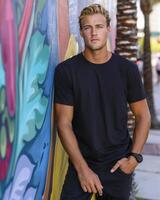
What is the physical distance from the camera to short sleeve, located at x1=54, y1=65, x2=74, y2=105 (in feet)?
10.0

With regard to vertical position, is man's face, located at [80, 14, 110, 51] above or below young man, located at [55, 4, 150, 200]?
above

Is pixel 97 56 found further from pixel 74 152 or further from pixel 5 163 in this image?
pixel 5 163

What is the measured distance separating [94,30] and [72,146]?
70cm

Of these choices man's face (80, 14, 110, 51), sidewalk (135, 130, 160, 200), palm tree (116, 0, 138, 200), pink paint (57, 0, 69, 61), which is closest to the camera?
man's face (80, 14, 110, 51)

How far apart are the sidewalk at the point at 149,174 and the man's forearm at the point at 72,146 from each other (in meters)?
3.34

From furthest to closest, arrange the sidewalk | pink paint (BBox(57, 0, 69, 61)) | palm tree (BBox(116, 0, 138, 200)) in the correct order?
1. the sidewalk
2. palm tree (BBox(116, 0, 138, 200))
3. pink paint (BBox(57, 0, 69, 61))

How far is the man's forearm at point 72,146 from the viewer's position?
304 centimetres

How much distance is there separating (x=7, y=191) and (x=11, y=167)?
12 cm

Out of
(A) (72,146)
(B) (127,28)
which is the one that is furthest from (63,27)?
(B) (127,28)

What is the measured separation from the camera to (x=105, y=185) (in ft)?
10.4

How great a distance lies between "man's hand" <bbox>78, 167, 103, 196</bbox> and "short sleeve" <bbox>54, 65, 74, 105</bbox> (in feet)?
1.39

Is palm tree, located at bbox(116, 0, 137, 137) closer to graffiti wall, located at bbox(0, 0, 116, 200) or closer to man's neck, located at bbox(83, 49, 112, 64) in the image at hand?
graffiti wall, located at bbox(0, 0, 116, 200)

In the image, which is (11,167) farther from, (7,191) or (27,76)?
(27,76)

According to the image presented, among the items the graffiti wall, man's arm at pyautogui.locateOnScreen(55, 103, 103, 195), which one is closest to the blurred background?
the graffiti wall
